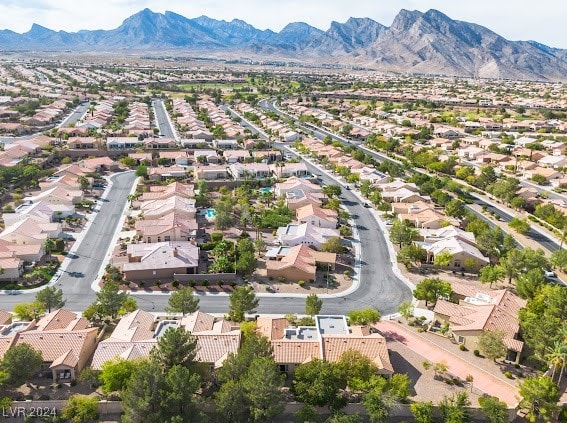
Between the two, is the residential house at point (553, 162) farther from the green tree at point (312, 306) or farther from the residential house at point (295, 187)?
the green tree at point (312, 306)

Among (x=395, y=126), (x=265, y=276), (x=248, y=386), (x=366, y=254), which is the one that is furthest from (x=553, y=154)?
(x=248, y=386)

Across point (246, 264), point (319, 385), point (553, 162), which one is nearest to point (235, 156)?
point (246, 264)

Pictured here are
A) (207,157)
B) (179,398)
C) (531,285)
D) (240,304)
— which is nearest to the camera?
(179,398)

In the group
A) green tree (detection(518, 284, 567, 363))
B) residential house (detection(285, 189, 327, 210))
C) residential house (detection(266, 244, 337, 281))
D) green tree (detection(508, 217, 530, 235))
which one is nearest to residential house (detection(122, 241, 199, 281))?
residential house (detection(266, 244, 337, 281))

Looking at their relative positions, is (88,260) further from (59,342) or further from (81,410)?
Result: (81,410)

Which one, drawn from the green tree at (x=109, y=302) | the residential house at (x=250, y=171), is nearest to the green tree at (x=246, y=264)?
the green tree at (x=109, y=302)

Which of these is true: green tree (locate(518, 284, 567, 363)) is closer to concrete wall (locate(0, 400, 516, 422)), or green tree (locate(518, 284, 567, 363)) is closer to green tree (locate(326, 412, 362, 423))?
concrete wall (locate(0, 400, 516, 422))
